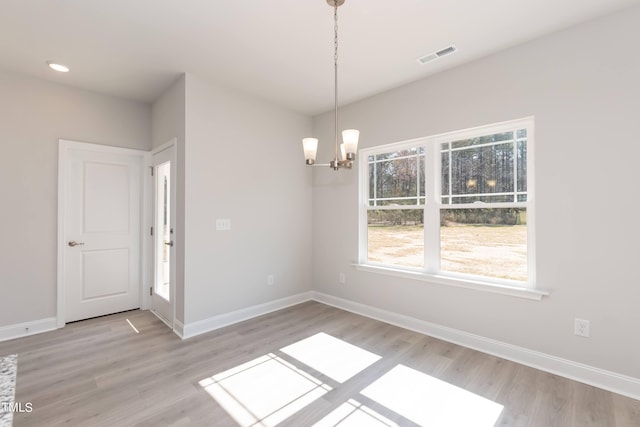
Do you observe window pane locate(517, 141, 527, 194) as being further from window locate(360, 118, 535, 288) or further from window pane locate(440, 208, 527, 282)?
window pane locate(440, 208, 527, 282)

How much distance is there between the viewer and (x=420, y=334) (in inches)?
127

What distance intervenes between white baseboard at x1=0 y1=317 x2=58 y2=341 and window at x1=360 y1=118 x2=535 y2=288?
12.0 feet

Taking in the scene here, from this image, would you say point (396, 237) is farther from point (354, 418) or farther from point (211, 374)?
point (211, 374)

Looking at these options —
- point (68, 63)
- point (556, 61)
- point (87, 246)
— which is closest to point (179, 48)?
point (68, 63)

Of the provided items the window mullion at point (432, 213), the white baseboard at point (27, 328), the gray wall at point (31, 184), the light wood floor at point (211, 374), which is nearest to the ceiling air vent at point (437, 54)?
the window mullion at point (432, 213)

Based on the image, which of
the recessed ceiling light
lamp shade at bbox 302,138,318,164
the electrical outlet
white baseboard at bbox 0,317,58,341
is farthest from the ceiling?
white baseboard at bbox 0,317,58,341

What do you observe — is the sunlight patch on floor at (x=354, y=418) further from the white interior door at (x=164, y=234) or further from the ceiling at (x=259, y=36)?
the ceiling at (x=259, y=36)

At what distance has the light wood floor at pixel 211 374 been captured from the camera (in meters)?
1.94

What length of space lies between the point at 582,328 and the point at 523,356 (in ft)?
1.69

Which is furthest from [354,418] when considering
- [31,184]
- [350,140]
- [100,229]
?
[31,184]

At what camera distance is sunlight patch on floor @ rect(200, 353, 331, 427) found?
1975 millimetres

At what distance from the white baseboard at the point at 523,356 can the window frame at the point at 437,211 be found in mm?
484

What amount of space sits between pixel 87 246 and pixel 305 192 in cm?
286

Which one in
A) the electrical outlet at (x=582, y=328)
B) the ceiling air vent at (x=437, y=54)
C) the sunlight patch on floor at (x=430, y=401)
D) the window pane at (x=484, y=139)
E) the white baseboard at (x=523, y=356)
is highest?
the ceiling air vent at (x=437, y=54)
